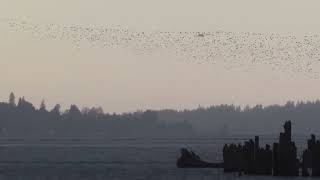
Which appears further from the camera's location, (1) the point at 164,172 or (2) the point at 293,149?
(1) the point at 164,172

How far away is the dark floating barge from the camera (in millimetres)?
46969

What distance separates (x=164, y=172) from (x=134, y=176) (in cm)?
363

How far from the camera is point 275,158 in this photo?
1889 inches

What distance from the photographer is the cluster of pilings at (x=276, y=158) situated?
47.0 metres

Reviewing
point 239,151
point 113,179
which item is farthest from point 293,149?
point 113,179

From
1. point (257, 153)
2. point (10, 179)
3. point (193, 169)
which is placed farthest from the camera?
point (193, 169)

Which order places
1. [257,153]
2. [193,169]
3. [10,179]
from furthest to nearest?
1. [193,169]
2. [257,153]
3. [10,179]

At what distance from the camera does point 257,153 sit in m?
49.1

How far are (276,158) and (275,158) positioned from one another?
0.05 metres

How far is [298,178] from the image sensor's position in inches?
1811

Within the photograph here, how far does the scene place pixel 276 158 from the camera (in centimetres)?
→ 4794

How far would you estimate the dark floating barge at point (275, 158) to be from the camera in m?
47.0

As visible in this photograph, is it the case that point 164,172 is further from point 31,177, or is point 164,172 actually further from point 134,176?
point 31,177

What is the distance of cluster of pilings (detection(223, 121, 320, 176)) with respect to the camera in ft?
154
